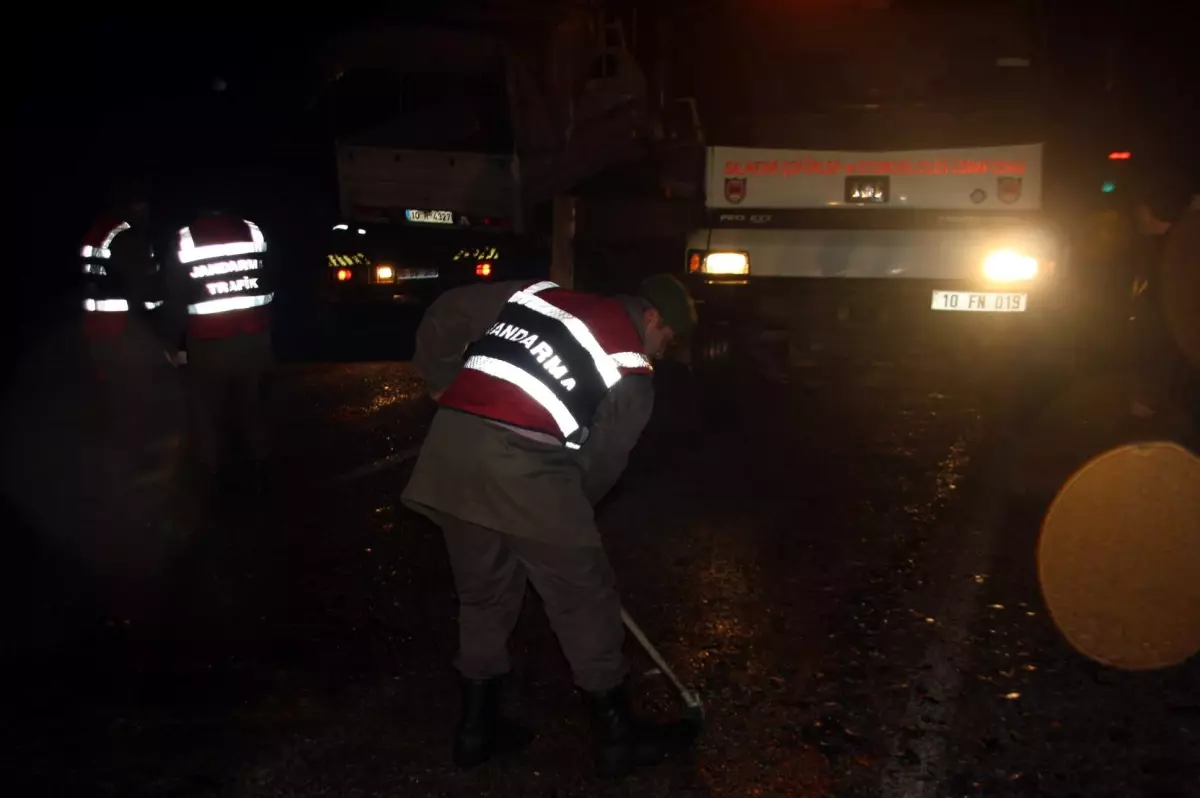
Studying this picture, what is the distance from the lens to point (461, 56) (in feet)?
40.1

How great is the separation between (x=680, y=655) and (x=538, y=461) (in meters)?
1.46

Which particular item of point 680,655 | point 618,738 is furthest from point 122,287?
point 618,738

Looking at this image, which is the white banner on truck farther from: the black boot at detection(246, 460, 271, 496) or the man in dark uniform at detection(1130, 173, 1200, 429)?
the black boot at detection(246, 460, 271, 496)

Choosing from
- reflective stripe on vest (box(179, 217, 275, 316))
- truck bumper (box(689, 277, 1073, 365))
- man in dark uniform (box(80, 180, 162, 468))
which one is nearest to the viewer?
reflective stripe on vest (box(179, 217, 275, 316))

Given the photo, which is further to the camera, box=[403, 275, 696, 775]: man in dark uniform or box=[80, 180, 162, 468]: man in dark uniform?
box=[80, 180, 162, 468]: man in dark uniform

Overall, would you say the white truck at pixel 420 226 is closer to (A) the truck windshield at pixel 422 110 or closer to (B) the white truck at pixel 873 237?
(A) the truck windshield at pixel 422 110

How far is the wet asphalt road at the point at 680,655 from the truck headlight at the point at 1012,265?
1.56 m

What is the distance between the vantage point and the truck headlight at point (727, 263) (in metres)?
9.39

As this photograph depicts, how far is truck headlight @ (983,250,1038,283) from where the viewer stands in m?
9.10

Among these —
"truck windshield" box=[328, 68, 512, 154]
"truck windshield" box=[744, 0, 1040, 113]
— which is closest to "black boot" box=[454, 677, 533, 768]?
"truck windshield" box=[744, 0, 1040, 113]

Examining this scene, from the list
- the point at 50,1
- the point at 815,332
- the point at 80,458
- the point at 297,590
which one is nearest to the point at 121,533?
the point at 297,590

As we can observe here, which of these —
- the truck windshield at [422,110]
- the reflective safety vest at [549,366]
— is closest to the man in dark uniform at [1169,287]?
the truck windshield at [422,110]

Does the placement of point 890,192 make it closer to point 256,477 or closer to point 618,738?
point 256,477

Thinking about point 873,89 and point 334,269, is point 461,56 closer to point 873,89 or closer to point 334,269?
point 334,269
